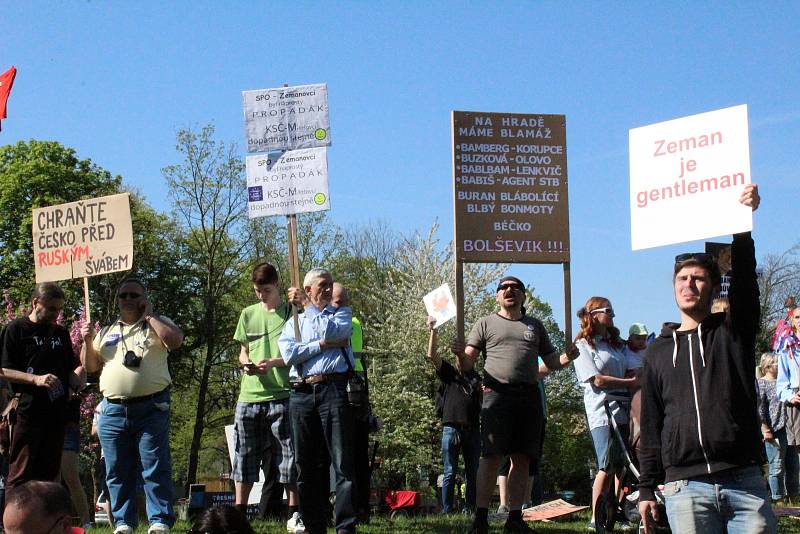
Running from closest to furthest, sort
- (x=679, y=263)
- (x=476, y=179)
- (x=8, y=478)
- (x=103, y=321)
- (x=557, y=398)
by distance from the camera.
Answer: (x=679, y=263), (x=8, y=478), (x=476, y=179), (x=103, y=321), (x=557, y=398)

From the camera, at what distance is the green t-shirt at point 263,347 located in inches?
342

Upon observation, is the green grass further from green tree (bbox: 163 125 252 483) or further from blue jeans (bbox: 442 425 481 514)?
green tree (bbox: 163 125 252 483)

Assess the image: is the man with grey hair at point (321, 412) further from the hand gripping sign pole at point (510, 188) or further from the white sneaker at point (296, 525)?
the hand gripping sign pole at point (510, 188)

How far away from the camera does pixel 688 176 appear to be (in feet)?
18.3

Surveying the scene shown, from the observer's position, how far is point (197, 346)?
136ft

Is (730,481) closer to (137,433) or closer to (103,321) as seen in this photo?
(137,433)

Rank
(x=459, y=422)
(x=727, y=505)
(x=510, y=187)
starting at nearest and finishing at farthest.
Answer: (x=727, y=505), (x=510, y=187), (x=459, y=422)

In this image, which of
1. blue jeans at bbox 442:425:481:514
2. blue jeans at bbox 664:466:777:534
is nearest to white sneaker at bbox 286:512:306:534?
blue jeans at bbox 442:425:481:514

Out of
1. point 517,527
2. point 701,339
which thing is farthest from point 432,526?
point 701,339

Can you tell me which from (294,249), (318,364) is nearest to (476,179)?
(294,249)

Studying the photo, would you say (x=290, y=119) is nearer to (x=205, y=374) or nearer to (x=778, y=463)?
(x=778, y=463)

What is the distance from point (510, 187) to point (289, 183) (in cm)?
241

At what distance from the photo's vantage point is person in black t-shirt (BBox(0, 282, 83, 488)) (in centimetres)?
761

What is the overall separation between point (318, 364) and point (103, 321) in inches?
1199
